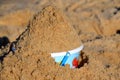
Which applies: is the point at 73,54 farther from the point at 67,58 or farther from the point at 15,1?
the point at 15,1

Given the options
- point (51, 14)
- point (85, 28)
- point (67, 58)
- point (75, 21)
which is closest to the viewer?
point (67, 58)

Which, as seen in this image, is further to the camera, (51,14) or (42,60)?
(51,14)

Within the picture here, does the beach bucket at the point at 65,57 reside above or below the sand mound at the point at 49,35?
below

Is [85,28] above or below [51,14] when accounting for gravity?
below

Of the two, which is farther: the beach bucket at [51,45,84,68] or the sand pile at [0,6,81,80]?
the beach bucket at [51,45,84,68]

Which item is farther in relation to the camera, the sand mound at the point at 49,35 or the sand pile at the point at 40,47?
the sand mound at the point at 49,35

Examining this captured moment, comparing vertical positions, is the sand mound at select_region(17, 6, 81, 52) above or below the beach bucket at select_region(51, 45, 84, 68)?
above

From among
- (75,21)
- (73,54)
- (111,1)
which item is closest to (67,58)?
(73,54)

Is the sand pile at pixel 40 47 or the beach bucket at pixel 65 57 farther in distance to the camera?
the beach bucket at pixel 65 57

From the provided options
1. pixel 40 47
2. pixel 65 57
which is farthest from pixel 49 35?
pixel 65 57

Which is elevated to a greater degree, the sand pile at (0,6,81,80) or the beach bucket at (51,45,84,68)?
the sand pile at (0,6,81,80)

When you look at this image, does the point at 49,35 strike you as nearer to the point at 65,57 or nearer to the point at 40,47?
the point at 40,47
